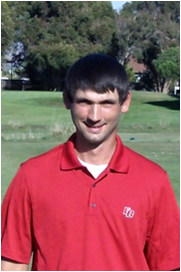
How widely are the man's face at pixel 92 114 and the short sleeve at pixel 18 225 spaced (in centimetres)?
28

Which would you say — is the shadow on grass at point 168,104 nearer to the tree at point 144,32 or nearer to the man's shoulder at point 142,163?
the tree at point 144,32

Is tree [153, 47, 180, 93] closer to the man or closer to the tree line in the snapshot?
the tree line

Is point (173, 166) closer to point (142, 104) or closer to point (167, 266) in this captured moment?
point (167, 266)

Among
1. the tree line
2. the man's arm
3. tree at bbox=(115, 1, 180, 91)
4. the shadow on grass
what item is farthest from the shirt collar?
tree at bbox=(115, 1, 180, 91)

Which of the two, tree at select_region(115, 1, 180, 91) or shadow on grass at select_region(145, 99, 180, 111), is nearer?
shadow on grass at select_region(145, 99, 180, 111)

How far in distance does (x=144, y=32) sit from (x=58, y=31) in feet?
22.9

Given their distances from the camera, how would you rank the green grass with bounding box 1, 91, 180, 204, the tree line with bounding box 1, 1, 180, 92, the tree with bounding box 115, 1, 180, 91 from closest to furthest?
the green grass with bounding box 1, 91, 180, 204 → the tree line with bounding box 1, 1, 180, 92 → the tree with bounding box 115, 1, 180, 91

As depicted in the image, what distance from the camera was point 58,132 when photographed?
18.4 meters

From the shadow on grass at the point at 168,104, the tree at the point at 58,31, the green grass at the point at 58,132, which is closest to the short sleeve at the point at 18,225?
the green grass at the point at 58,132

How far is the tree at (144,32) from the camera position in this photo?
5572 centimetres

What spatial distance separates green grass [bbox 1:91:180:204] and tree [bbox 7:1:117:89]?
8.29m

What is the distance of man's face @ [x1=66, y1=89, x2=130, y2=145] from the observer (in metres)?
2.54

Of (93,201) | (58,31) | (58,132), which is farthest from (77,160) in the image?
(58,31)

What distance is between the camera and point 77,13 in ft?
184
